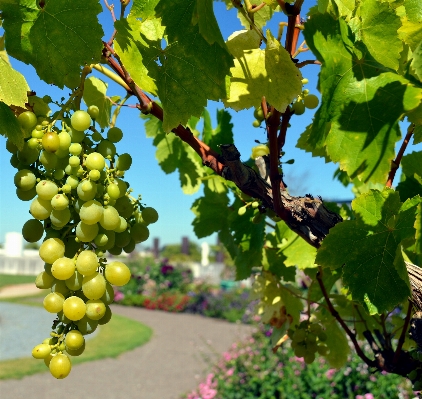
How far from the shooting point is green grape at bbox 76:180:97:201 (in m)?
0.90

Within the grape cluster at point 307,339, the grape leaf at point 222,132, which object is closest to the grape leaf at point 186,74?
the grape leaf at point 222,132

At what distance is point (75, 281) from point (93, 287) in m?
0.04

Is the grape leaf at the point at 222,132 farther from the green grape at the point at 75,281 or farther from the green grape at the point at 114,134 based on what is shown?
the green grape at the point at 75,281

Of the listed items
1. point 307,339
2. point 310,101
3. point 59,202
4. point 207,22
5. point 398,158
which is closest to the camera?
point 207,22

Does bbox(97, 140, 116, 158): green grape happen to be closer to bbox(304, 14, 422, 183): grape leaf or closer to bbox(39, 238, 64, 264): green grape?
bbox(39, 238, 64, 264): green grape

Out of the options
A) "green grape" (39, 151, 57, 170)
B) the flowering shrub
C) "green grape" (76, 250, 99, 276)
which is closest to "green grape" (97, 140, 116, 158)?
"green grape" (39, 151, 57, 170)

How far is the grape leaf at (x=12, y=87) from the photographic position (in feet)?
2.73

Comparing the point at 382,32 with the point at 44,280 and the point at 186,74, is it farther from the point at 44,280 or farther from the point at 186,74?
the point at 44,280

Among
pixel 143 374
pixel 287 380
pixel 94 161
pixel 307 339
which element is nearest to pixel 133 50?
pixel 94 161

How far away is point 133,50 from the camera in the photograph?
93 cm

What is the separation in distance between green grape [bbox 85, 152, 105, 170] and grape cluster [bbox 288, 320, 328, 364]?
37.5 inches

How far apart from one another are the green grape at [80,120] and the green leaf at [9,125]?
0.34ft

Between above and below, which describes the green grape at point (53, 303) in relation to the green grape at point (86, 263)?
below

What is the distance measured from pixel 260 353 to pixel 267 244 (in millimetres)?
4551
